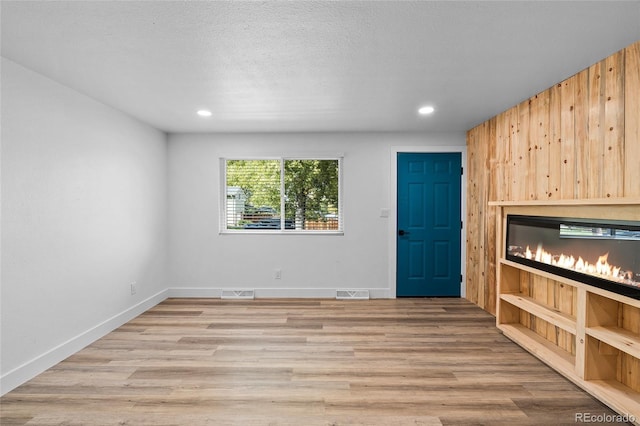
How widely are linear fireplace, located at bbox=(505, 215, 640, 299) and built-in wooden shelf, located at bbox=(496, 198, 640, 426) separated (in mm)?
70

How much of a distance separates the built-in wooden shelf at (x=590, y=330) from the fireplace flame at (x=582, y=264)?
0.34 feet

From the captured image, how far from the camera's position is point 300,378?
8.20 ft

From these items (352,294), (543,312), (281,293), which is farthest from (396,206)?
(543,312)

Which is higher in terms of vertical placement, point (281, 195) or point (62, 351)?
point (281, 195)

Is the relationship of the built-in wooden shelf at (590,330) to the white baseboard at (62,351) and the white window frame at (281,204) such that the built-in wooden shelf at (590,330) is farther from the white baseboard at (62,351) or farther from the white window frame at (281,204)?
the white baseboard at (62,351)

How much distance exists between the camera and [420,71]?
99.9 inches

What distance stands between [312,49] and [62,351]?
315 centimetres

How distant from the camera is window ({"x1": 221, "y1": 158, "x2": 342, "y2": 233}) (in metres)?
4.75

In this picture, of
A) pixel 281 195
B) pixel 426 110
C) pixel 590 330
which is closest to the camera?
pixel 590 330

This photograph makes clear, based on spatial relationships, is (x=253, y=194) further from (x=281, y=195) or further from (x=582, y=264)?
(x=582, y=264)

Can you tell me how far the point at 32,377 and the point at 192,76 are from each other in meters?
2.61

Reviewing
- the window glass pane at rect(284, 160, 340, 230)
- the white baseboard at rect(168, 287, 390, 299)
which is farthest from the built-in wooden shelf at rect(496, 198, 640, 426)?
the window glass pane at rect(284, 160, 340, 230)

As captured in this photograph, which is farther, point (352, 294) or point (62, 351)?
point (352, 294)

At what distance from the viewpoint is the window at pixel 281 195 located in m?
4.75
